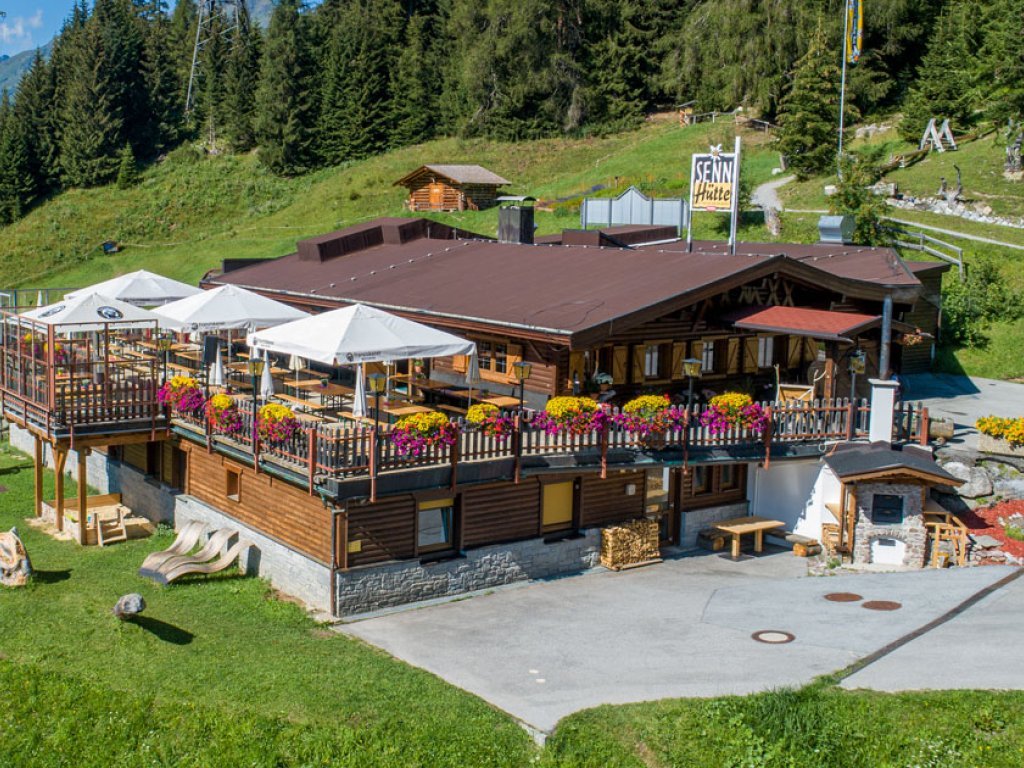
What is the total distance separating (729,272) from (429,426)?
7787 millimetres

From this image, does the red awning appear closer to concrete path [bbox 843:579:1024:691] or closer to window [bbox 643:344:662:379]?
window [bbox 643:344:662:379]

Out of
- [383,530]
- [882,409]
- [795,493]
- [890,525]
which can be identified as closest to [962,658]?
[890,525]

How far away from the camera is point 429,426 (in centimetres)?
1800

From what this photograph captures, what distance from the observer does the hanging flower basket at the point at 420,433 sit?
17859 mm

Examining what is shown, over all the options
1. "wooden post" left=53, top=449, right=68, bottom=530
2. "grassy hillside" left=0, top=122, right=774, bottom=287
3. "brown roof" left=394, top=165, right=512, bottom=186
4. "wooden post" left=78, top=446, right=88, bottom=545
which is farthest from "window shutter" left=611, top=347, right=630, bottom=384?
"brown roof" left=394, top=165, right=512, bottom=186

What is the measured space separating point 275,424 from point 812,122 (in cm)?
4100

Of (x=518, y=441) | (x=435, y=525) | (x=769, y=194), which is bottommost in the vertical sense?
(x=435, y=525)

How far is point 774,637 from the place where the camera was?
16594 millimetres

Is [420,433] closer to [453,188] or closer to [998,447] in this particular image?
[998,447]

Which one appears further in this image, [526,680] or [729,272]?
[729,272]

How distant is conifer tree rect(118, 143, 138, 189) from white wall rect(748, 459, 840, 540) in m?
69.6

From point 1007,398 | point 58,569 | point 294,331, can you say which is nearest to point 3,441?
point 58,569

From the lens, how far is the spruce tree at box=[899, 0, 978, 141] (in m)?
55.4

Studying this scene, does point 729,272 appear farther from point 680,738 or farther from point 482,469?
point 680,738
